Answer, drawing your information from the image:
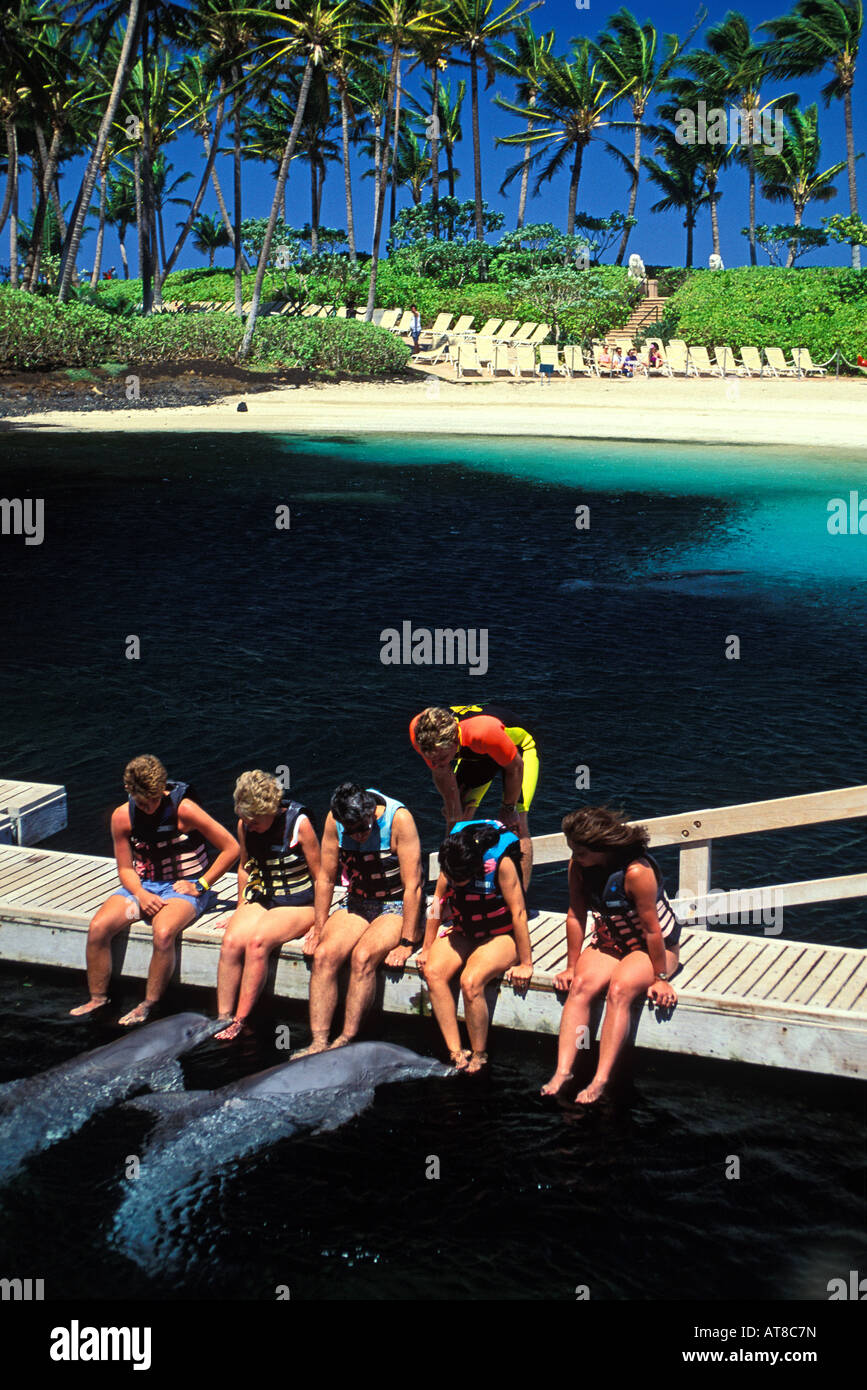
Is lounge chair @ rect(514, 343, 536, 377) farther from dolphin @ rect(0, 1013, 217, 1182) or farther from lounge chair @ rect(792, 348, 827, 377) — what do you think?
dolphin @ rect(0, 1013, 217, 1182)

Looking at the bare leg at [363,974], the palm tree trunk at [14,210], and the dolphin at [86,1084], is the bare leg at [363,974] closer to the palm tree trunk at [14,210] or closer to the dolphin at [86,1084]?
the dolphin at [86,1084]

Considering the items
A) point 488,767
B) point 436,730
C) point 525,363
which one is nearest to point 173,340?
point 525,363

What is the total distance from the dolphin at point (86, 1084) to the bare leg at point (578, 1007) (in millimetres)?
2113

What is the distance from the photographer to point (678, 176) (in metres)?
67.2

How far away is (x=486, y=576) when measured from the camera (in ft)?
69.1

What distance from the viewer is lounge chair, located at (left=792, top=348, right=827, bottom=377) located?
43.2 meters

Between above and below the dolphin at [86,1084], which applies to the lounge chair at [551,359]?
above

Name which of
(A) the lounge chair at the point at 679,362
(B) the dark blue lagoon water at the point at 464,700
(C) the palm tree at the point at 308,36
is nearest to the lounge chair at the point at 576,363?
(A) the lounge chair at the point at 679,362

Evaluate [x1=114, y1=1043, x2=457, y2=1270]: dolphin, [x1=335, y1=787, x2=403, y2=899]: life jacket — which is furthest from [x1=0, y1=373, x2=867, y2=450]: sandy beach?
[x1=114, y1=1043, x2=457, y2=1270]: dolphin

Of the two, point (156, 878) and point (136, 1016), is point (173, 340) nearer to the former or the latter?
point (156, 878)

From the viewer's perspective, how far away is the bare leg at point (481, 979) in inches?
275

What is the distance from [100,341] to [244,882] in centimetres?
3712

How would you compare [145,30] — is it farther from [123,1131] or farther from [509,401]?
[123,1131]

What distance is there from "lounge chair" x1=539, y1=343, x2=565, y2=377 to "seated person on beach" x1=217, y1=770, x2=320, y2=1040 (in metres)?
38.7
